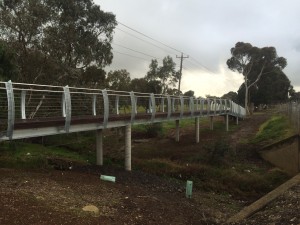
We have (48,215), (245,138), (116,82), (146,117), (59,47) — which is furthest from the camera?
(116,82)

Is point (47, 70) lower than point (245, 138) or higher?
higher

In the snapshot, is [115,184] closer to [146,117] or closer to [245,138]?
[146,117]

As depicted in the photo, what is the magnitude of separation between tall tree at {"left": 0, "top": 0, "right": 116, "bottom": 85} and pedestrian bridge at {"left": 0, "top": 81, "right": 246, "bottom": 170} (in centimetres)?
433

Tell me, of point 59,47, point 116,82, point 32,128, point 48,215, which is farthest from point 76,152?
point 116,82

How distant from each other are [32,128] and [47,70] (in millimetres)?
15643

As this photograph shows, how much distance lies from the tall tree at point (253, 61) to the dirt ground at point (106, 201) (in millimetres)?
56342

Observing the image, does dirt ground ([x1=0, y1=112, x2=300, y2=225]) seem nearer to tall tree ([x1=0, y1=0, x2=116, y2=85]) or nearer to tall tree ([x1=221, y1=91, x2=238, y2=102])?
tall tree ([x1=0, y1=0, x2=116, y2=85])

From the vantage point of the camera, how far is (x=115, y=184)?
15133mm

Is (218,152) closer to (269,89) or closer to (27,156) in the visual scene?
(27,156)

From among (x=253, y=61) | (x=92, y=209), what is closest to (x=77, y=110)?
(x=92, y=209)

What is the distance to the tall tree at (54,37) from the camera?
2575 cm

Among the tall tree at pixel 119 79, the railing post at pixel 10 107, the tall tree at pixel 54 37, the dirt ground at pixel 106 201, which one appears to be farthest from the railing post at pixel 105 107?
the tall tree at pixel 119 79

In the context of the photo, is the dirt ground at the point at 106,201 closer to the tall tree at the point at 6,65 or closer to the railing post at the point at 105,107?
the railing post at the point at 105,107

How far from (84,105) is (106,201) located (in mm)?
6373
